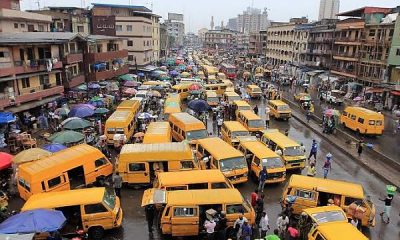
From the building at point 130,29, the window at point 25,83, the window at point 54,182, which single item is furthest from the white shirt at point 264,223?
the building at point 130,29

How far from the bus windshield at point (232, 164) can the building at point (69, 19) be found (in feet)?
153

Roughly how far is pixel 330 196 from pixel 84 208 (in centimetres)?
1118

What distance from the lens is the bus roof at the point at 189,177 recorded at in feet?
51.9

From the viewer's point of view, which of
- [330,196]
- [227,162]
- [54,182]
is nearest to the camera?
[330,196]

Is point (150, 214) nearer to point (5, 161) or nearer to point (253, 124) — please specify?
point (5, 161)

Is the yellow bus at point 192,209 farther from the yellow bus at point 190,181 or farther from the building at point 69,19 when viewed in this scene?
the building at point 69,19

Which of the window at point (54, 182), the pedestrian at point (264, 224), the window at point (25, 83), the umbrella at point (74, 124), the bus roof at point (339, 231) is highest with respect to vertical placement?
the window at point (25, 83)

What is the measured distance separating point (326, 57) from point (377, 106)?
24.2m

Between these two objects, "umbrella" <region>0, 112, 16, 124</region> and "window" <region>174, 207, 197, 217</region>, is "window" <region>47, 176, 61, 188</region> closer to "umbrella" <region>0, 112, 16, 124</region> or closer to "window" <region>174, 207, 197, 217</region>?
"window" <region>174, 207, 197, 217</region>

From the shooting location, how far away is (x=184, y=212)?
13633 mm

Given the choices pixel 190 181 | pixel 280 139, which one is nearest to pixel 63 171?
pixel 190 181

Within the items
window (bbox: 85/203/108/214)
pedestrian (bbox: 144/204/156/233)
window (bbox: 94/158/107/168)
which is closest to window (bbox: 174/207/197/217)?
pedestrian (bbox: 144/204/156/233)

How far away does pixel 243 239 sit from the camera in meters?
13.1

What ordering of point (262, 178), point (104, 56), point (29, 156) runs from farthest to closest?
point (104, 56) → point (29, 156) → point (262, 178)
